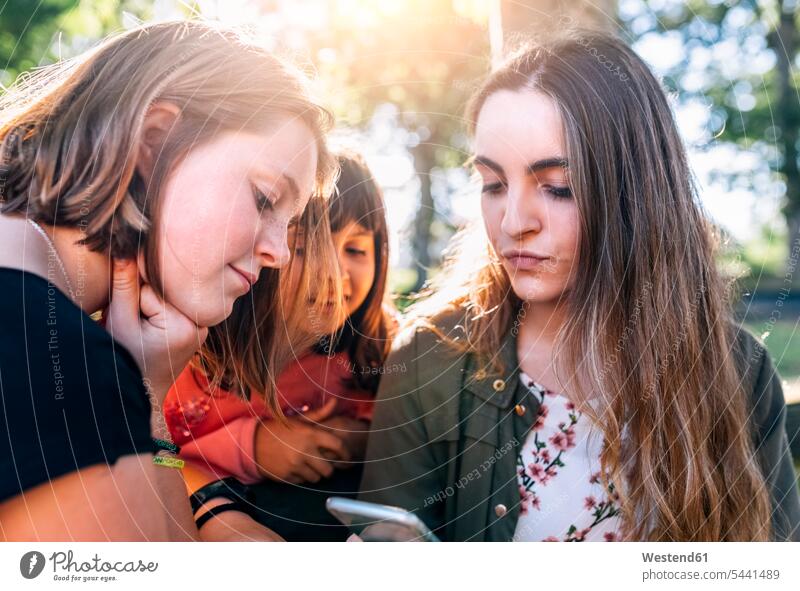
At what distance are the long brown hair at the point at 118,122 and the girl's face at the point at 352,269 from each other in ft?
0.55

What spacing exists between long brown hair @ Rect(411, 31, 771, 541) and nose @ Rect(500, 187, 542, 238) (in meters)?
0.05

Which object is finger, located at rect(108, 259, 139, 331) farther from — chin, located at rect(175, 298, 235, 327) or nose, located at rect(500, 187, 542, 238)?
nose, located at rect(500, 187, 542, 238)

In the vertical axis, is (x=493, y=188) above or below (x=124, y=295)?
above

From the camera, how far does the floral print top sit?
0.89m

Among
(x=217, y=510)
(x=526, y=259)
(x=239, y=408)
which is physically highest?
(x=526, y=259)

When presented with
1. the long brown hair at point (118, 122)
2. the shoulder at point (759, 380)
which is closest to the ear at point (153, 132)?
the long brown hair at point (118, 122)

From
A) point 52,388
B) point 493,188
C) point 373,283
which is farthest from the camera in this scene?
point 373,283

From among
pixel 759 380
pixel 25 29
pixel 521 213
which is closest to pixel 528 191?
pixel 521 213

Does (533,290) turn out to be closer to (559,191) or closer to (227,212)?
(559,191)

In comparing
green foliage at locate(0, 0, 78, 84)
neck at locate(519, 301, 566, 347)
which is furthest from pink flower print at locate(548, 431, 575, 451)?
green foliage at locate(0, 0, 78, 84)

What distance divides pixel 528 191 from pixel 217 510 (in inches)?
20.7

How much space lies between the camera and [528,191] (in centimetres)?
85
